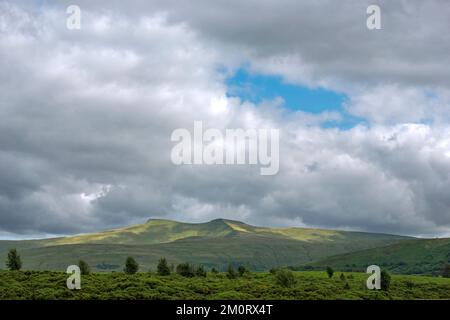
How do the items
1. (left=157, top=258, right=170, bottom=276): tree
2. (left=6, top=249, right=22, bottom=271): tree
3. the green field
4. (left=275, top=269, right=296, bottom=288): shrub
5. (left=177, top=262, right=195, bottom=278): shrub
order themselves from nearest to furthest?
the green field < (left=6, top=249, right=22, bottom=271): tree < (left=275, top=269, right=296, bottom=288): shrub < (left=157, top=258, right=170, bottom=276): tree < (left=177, top=262, right=195, bottom=278): shrub

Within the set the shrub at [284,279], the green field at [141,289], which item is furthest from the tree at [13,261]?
the shrub at [284,279]

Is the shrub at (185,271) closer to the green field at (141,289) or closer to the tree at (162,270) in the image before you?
the tree at (162,270)

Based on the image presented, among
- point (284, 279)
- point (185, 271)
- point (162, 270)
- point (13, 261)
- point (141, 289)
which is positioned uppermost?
point (13, 261)

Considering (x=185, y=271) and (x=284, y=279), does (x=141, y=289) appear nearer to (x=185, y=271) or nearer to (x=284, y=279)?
(x=185, y=271)

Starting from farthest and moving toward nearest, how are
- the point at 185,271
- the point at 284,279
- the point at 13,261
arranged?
the point at 185,271
the point at 284,279
the point at 13,261

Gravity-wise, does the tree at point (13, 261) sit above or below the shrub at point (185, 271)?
above

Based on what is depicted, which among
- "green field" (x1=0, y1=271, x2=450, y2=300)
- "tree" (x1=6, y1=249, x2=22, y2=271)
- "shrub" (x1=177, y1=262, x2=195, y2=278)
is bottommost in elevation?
"green field" (x1=0, y1=271, x2=450, y2=300)

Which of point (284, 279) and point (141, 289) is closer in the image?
point (141, 289)

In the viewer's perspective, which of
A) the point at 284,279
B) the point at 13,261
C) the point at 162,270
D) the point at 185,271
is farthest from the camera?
the point at 185,271

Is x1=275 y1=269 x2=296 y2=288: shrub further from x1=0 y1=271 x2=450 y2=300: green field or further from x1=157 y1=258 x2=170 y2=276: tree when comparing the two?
x1=157 y1=258 x2=170 y2=276: tree

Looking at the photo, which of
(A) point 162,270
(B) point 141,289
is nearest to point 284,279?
(A) point 162,270

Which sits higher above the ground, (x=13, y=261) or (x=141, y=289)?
(x=13, y=261)

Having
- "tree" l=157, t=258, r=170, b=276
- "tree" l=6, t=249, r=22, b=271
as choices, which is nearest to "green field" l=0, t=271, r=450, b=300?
"tree" l=157, t=258, r=170, b=276
